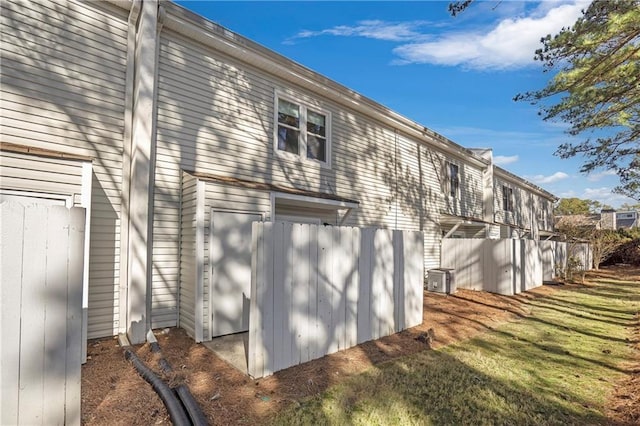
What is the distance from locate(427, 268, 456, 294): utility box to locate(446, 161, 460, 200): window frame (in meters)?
4.82

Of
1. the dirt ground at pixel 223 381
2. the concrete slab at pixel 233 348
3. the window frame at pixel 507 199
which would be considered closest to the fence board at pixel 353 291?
the dirt ground at pixel 223 381

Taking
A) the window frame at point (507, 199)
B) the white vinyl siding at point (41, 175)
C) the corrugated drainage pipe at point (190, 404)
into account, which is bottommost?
the corrugated drainage pipe at point (190, 404)

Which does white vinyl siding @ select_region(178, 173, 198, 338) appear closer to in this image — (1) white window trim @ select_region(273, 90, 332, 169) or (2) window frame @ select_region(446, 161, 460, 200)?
(1) white window trim @ select_region(273, 90, 332, 169)

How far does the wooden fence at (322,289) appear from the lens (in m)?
3.94

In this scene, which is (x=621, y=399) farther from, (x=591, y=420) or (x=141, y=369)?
(x=141, y=369)

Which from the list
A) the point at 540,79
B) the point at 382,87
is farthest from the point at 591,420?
the point at 382,87

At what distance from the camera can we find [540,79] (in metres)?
7.95

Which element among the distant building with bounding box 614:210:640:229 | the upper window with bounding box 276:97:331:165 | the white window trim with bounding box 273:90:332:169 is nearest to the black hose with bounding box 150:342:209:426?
the white window trim with bounding box 273:90:332:169

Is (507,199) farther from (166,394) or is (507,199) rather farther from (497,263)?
(166,394)

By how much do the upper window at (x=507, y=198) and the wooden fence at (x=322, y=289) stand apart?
1523cm

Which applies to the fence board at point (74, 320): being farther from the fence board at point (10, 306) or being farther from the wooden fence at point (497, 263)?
the wooden fence at point (497, 263)

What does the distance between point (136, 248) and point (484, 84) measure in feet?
39.2

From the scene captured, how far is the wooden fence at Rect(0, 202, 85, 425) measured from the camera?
87.2 inches

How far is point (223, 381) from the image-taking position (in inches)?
153
